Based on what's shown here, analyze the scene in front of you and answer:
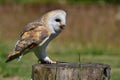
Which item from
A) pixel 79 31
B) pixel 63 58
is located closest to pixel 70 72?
pixel 63 58

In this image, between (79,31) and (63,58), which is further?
(79,31)

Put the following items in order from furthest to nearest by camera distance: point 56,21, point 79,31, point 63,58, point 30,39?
point 79,31 → point 63,58 → point 30,39 → point 56,21

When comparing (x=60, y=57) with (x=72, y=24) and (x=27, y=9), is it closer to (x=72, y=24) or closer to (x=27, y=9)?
(x=72, y=24)

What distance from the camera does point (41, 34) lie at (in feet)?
24.8

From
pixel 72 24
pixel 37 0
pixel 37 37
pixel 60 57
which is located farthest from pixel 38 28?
pixel 37 0

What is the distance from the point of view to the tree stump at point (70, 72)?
24.5 ft

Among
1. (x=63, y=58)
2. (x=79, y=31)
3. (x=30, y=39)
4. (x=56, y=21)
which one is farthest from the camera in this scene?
(x=79, y=31)

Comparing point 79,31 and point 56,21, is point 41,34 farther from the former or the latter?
point 79,31

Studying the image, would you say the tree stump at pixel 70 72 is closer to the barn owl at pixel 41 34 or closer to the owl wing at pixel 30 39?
the barn owl at pixel 41 34

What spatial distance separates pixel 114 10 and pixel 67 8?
1509mm

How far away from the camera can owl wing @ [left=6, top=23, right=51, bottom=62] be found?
7.49 meters

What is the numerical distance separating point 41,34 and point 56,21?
0.24 meters

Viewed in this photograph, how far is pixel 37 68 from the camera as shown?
7.61 meters

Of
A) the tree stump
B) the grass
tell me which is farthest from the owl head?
the grass
